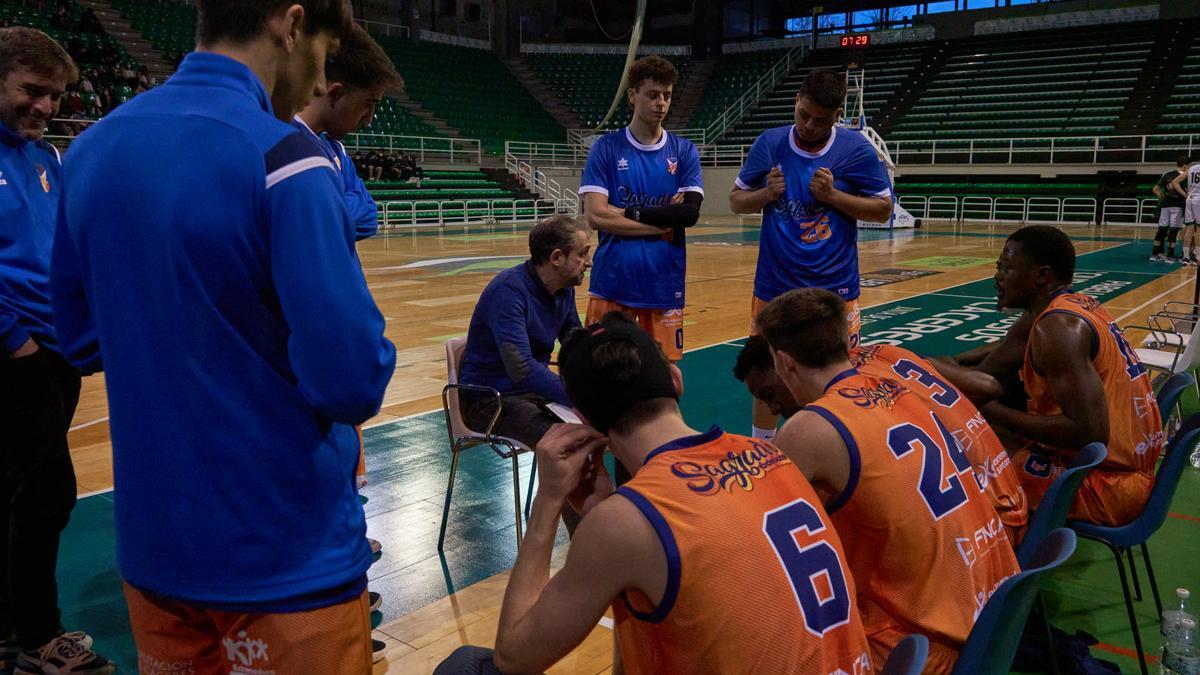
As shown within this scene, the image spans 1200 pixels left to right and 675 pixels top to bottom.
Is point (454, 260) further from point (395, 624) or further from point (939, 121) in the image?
point (939, 121)

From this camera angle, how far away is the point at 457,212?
2259 cm

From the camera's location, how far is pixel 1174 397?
11.0ft

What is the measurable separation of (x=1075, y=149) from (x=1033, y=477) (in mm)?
22624

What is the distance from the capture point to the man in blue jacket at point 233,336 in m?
1.13

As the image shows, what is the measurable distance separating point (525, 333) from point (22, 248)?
1.63 m

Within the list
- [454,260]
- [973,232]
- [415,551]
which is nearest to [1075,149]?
[973,232]

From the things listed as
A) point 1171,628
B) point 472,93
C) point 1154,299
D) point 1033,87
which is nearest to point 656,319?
point 1171,628

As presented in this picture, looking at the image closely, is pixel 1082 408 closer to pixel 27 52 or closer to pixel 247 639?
pixel 247 639

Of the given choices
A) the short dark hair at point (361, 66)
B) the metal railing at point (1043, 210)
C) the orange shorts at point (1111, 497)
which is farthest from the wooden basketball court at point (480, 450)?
the metal railing at point (1043, 210)

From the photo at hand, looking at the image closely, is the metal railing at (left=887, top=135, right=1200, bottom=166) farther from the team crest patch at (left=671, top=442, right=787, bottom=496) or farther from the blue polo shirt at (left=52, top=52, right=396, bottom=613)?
the blue polo shirt at (left=52, top=52, right=396, bottom=613)

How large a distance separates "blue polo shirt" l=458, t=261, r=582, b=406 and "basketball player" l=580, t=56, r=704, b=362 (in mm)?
275

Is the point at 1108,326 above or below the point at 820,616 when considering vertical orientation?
above

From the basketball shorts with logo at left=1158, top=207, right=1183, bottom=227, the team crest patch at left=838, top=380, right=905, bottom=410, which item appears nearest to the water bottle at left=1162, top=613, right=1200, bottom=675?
the team crest patch at left=838, top=380, right=905, bottom=410

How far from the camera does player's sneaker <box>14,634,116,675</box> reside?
8.11ft
